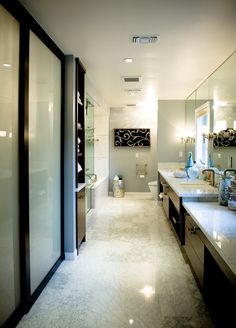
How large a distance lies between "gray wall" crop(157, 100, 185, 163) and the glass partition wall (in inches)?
149

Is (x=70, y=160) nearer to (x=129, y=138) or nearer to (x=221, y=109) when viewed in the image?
(x=221, y=109)

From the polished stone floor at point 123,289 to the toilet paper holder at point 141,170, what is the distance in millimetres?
3291

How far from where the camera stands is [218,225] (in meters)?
2.10

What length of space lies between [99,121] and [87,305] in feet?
17.9

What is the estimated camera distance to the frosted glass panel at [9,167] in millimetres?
1826

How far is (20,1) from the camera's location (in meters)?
1.98

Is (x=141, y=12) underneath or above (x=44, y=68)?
above

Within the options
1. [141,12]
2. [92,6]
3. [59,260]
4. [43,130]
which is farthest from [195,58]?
[59,260]

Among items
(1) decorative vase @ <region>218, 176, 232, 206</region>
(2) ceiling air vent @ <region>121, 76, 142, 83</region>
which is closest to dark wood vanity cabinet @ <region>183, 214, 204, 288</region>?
(1) decorative vase @ <region>218, 176, 232, 206</region>

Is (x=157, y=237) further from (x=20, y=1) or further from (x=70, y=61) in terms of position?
(x=20, y=1)

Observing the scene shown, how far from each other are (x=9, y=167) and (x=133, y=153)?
18.4 ft

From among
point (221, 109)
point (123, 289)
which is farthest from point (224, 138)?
point (123, 289)

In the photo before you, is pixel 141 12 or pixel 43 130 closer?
pixel 141 12

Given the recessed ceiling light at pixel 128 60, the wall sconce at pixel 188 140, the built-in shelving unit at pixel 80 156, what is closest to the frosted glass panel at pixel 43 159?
the built-in shelving unit at pixel 80 156
